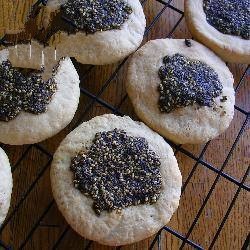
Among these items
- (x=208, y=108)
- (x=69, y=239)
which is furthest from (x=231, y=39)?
(x=69, y=239)

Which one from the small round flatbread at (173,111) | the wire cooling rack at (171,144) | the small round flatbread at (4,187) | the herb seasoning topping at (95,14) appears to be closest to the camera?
the small round flatbread at (4,187)

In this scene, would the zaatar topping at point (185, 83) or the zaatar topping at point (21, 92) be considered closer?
the zaatar topping at point (21, 92)

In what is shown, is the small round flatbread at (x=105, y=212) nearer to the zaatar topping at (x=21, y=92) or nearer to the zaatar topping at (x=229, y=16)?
the zaatar topping at (x=21, y=92)

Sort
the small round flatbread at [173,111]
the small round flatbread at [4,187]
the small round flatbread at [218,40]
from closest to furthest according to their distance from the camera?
the small round flatbread at [4,187]
the small round flatbread at [173,111]
the small round flatbread at [218,40]

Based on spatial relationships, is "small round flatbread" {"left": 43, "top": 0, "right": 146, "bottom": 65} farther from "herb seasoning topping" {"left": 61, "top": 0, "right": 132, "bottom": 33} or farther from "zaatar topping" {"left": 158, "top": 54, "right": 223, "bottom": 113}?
"zaatar topping" {"left": 158, "top": 54, "right": 223, "bottom": 113}

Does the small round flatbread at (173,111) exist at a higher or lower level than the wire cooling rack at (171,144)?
higher

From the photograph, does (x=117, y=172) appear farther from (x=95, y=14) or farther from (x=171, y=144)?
(x=95, y=14)

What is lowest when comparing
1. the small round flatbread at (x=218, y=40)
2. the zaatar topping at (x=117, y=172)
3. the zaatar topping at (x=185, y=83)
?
the zaatar topping at (x=117, y=172)

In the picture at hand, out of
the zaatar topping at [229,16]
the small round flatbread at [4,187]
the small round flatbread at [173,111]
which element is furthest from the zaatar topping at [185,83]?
the small round flatbread at [4,187]
